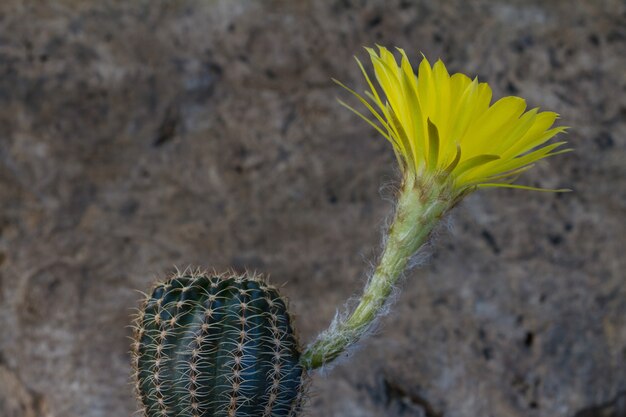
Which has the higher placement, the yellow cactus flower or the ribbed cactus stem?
the yellow cactus flower

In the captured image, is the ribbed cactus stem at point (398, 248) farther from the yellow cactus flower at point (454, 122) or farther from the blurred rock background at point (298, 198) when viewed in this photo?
the blurred rock background at point (298, 198)

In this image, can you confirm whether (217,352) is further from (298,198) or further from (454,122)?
(298,198)

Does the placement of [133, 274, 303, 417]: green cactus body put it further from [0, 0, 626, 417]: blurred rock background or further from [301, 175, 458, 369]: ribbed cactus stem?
[0, 0, 626, 417]: blurred rock background

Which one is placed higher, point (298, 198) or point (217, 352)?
point (298, 198)

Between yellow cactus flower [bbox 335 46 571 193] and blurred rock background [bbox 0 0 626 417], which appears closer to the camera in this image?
yellow cactus flower [bbox 335 46 571 193]

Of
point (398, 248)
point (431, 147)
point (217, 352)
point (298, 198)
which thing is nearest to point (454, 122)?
point (431, 147)

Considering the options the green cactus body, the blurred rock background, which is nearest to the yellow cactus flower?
the green cactus body

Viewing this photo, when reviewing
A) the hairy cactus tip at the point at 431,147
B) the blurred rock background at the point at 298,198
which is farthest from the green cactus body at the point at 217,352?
the blurred rock background at the point at 298,198

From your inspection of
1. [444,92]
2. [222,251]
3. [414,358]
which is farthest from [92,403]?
[444,92]
